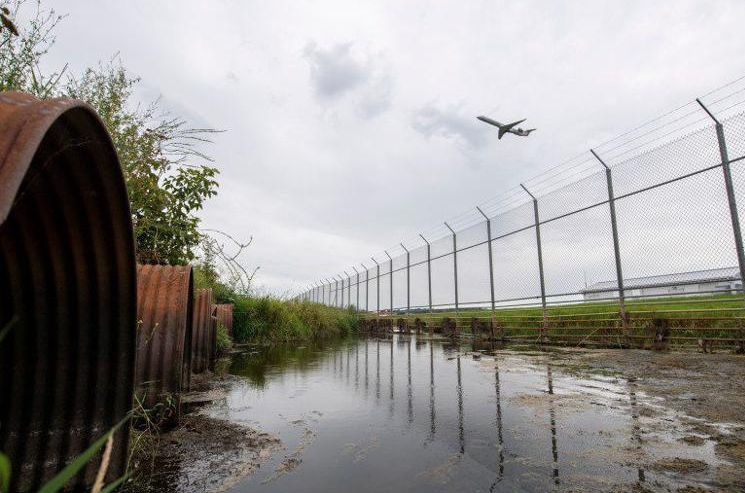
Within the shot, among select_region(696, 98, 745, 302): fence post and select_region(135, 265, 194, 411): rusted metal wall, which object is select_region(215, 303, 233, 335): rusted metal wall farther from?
select_region(696, 98, 745, 302): fence post

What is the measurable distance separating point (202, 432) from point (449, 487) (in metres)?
1.48

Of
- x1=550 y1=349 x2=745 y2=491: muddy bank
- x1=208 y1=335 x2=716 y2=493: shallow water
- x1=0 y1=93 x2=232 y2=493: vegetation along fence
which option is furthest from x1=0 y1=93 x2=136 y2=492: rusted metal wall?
x1=550 y1=349 x2=745 y2=491: muddy bank

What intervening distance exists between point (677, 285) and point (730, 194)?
150 centimetres

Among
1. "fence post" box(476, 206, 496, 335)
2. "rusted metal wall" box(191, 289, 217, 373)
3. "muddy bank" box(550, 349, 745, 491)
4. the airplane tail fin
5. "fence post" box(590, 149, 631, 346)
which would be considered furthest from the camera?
"fence post" box(476, 206, 496, 335)

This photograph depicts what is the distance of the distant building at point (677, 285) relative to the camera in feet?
19.2

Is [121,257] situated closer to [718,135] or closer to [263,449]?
A: [263,449]

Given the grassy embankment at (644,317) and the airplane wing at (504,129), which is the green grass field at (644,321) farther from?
the airplane wing at (504,129)

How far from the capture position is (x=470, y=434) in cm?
237

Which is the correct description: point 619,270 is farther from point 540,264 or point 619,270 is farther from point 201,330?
point 201,330

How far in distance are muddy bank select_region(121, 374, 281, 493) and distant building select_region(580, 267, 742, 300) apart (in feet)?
21.2

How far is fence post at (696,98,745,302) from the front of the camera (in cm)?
560

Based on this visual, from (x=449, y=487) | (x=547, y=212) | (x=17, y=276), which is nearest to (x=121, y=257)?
(x=17, y=276)

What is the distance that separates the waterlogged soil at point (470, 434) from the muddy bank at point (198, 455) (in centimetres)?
1

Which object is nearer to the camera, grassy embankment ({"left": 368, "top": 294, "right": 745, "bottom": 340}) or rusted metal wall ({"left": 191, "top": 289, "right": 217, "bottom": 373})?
rusted metal wall ({"left": 191, "top": 289, "right": 217, "bottom": 373})
